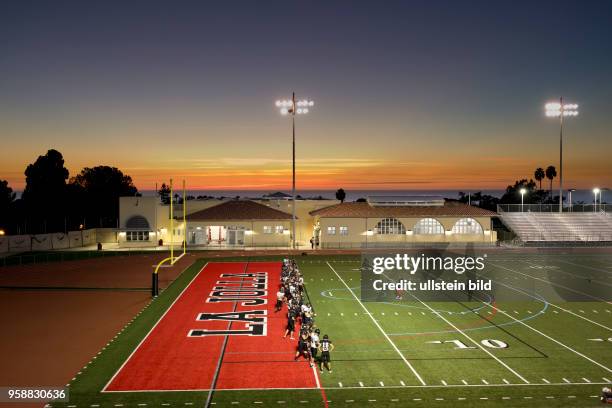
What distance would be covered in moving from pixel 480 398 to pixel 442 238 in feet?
136

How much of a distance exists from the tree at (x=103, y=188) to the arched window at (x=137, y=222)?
3325cm

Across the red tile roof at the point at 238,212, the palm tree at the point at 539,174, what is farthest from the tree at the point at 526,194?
the red tile roof at the point at 238,212

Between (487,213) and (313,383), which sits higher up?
(487,213)

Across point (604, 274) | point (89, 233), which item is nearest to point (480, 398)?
point (604, 274)

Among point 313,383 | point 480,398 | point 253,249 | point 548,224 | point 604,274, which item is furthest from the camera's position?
point 548,224

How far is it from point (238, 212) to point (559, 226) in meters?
35.1

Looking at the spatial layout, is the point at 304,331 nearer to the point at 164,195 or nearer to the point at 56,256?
the point at 56,256

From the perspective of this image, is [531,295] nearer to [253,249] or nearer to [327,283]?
[327,283]

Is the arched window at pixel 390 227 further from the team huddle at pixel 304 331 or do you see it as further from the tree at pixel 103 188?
the tree at pixel 103 188

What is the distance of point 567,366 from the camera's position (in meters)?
16.7

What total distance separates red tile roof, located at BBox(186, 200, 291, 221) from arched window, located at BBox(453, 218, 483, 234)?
17461mm

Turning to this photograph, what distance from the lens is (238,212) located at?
56.2m

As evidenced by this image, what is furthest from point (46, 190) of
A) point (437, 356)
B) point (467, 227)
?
point (437, 356)

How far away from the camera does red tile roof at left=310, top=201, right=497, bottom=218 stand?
54156 millimetres
